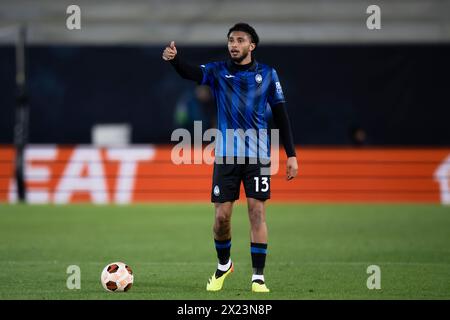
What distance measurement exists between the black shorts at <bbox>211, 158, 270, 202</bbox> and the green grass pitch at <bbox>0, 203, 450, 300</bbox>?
0.80m

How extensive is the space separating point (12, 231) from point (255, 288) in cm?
680

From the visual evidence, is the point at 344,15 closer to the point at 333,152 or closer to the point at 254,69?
the point at 333,152

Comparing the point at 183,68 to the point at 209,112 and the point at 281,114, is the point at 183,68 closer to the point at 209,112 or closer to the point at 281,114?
the point at 281,114

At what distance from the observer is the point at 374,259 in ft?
39.2

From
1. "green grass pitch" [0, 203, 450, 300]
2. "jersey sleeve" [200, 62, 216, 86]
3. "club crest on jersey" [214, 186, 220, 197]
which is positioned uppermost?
"jersey sleeve" [200, 62, 216, 86]

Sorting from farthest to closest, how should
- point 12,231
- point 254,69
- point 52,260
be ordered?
point 12,231, point 52,260, point 254,69

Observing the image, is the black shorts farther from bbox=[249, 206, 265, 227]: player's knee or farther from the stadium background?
the stadium background

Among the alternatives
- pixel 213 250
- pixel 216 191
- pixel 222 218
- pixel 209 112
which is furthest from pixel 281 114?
pixel 209 112

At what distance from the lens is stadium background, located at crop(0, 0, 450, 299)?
19703 mm

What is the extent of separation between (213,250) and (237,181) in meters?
4.05

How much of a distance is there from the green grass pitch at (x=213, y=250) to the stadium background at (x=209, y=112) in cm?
73

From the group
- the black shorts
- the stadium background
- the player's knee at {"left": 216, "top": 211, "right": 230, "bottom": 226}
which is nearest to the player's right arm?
the black shorts
